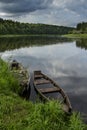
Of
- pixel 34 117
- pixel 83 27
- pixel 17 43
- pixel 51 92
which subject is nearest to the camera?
pixel 34 117

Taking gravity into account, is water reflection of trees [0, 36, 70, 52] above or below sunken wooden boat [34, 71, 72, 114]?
below

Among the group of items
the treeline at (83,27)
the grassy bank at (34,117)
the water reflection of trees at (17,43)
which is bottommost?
the water reflection of trees at (17,43)

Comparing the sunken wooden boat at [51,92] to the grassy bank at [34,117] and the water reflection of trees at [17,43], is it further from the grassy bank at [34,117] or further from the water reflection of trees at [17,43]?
the water reflection of trees at [17,43]

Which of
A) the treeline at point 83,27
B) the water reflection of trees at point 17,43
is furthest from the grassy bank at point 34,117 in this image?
the treeline at point 83,27

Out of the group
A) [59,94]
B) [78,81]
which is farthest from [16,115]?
[78,81]

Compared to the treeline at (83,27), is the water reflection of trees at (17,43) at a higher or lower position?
lower

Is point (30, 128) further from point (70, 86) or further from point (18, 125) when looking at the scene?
point (70, 86)

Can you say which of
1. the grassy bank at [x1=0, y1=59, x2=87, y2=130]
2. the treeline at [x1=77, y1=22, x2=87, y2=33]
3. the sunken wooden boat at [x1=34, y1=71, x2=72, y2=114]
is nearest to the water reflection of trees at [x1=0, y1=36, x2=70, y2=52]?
the sunken wooden boat at [x1=34, y1=71, x2=72, y2=114]

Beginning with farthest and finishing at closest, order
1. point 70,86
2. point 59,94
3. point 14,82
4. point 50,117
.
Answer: point 70,86 < point 59,94 < point 14,82 < point 50,117

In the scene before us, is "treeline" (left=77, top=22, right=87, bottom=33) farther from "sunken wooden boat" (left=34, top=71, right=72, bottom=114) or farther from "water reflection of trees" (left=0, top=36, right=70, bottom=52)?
"sunken wooden boat" (left=34, top=71, right=72, bottom=114)

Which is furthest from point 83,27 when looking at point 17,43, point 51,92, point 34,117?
point 34,117

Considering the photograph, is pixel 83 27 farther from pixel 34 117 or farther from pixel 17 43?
pixel 34 117

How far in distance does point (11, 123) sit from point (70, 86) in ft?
48.8

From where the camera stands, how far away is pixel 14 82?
20359 millimetres
